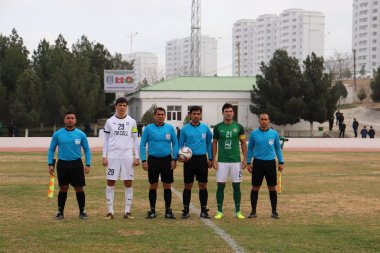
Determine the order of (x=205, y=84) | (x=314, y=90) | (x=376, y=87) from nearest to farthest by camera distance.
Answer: (x=314, y=90) < (x=205, y=84) < (x=376, y=87)

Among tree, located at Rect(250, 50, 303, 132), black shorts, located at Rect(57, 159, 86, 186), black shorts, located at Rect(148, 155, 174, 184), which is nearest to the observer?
black shorts, located at Rect(57, 159, 86, 186)

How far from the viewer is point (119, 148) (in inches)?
407

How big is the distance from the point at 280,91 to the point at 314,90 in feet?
12.9

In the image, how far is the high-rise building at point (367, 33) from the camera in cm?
17588

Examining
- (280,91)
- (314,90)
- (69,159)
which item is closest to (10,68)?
(280,91)

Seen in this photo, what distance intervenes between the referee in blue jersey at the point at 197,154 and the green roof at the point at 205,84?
5737 cm

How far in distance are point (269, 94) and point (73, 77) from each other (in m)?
21.4

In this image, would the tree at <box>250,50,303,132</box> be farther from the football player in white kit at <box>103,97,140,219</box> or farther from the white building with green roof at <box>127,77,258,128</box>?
the football player in white kit at <box>103,97,140,219</box>

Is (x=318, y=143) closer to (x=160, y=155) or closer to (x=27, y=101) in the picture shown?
(x=27, y=101)

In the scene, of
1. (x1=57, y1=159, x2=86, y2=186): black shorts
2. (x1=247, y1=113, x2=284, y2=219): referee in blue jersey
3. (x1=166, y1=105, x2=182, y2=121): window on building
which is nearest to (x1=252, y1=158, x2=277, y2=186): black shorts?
(x1=247, y1=113, x2=284, y2=219): referee in blue jersey

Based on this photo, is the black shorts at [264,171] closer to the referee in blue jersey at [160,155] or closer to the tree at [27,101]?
the referee in blue jersey at [160,155]

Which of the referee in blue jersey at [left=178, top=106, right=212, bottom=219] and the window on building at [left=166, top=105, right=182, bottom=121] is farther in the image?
the window on building at [left=166, top=105, right=182, bottom=121]

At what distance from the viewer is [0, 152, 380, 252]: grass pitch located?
8.02 meters

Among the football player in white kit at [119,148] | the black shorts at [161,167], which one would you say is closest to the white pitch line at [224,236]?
the black shorts at [161,167]
